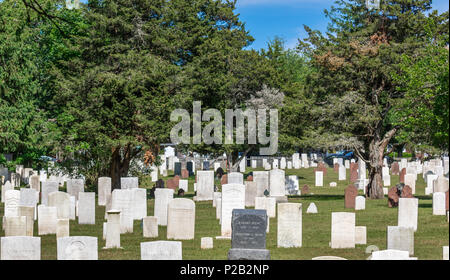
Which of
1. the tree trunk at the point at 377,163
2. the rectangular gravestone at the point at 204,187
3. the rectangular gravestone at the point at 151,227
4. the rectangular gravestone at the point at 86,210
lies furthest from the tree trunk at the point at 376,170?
the rectangular gravestone at the point at 151,227

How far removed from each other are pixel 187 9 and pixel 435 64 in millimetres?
19567

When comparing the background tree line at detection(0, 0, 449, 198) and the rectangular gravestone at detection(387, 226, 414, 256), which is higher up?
the background tree line at detection(0, 0, 449, 198)

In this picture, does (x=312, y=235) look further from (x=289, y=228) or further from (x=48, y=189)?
(x=48, y=189)

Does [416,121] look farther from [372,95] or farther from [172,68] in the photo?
[172,68]

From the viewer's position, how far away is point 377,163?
31.2 m

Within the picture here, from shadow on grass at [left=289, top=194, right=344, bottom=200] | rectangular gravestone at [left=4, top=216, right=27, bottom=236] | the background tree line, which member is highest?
the background tree line

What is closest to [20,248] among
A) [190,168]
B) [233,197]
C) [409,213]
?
[233,197]

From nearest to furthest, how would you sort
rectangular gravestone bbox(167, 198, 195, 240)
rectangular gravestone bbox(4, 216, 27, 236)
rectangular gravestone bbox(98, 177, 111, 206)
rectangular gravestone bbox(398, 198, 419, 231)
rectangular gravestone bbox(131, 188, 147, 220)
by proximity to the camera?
rectangular gravestone bbox(4, 216, 27, 236) < rectangular gravestone bbox(167, 198, 195, 240) < rectangular gravestone bbox(398, 198, 419, 231) < rectangular gravestone bbox(131, 188, 147, 220) < rectangular gravestone bbox(98, 177, 111, 206)

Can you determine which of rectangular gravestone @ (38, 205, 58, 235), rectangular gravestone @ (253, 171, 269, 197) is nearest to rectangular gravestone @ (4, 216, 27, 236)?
rectangular gravestone @ (38, 205, 58, 235)

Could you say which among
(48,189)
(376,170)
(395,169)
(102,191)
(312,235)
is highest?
(395,169)

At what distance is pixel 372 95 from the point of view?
30.8 meters

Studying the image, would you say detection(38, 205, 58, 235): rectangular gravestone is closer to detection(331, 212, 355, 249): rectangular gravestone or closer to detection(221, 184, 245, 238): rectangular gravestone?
detection(221, 184, 245, 238): rectangular gravestone

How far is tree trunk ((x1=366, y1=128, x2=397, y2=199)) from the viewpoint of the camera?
31.1 meters

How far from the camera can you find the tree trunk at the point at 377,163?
31141 mm
